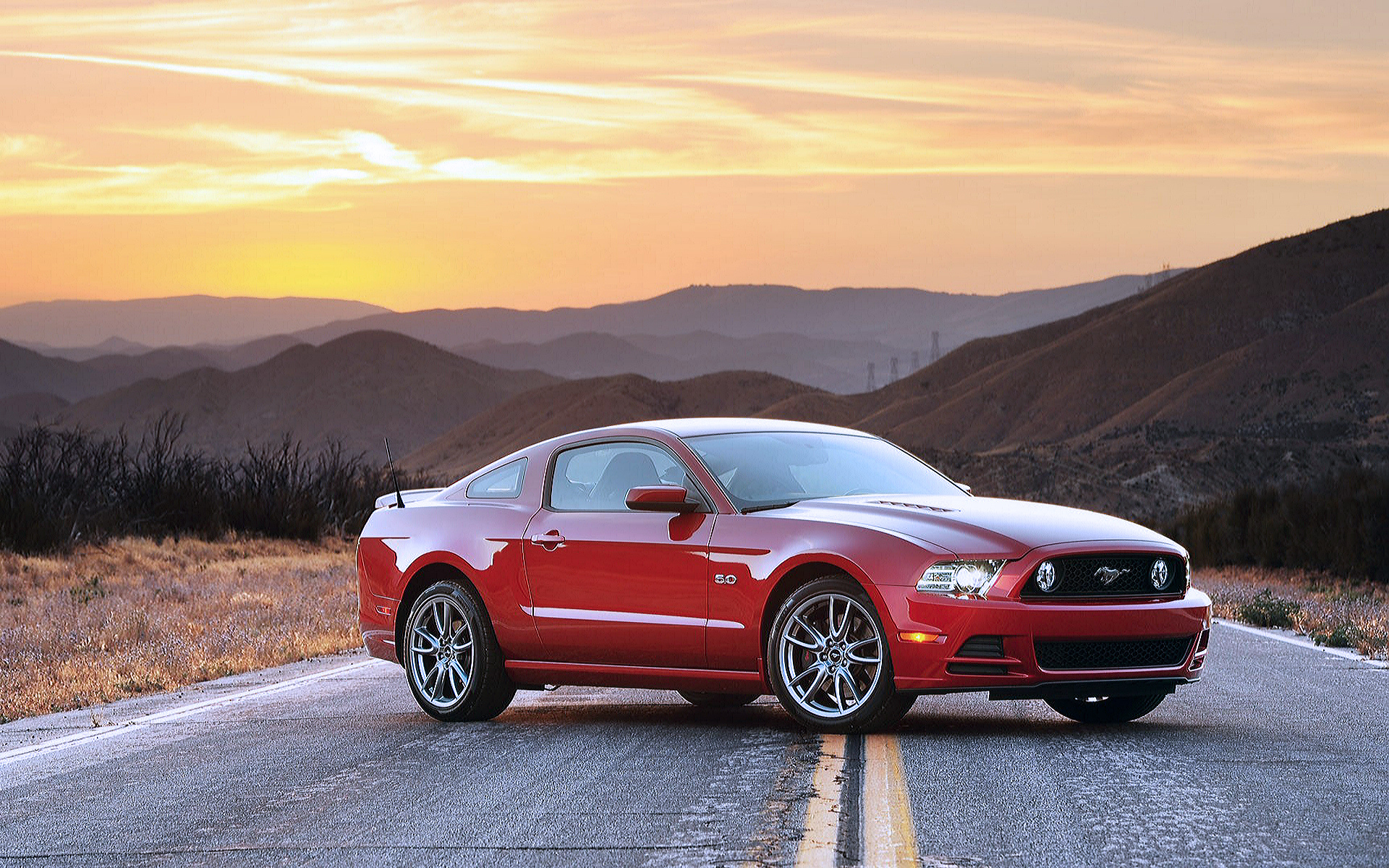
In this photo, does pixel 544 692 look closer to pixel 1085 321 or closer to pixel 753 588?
pixel 753 588

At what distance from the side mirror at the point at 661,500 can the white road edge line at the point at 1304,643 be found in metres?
5.82

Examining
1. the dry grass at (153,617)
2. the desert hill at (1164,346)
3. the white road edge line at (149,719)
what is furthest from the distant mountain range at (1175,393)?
the white road edge line at (149,719)

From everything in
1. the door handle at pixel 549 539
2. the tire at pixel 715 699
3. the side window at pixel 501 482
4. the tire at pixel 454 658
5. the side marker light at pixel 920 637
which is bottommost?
the tire at pixel 715 699

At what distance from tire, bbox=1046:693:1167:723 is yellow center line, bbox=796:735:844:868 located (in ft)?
5.54

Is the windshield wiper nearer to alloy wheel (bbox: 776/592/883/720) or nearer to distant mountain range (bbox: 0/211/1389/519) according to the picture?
alloy wheel (bbox: 776/592/883/720)

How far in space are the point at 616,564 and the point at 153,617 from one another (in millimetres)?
9936

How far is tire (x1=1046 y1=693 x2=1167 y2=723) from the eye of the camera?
9.56 metres

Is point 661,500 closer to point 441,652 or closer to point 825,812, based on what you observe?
point 441,652

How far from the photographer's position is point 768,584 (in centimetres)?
912

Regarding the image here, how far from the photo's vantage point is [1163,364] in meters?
116

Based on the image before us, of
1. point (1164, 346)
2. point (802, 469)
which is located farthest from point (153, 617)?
point (1164, 346)

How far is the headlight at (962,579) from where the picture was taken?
341 inches

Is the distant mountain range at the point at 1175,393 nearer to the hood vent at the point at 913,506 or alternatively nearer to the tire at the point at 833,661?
the hood vent at the point at 913,506

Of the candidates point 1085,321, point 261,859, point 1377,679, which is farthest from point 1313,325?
point 261,859
